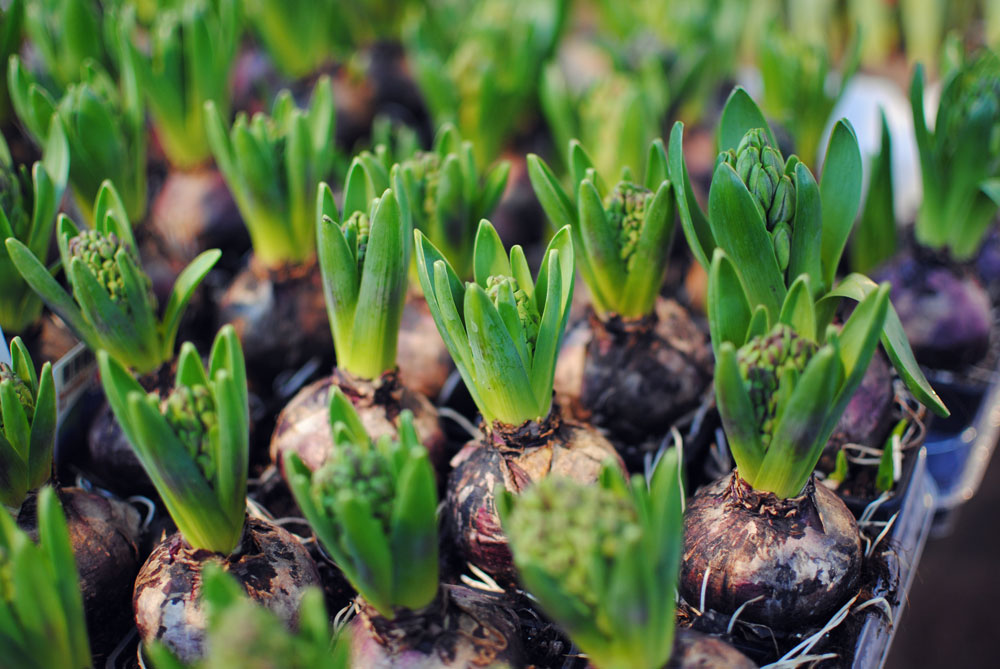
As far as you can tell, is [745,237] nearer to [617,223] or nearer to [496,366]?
[617,223]

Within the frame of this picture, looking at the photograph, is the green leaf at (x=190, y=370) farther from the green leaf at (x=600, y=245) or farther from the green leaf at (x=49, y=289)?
the green leaf at (x=600, y=245)

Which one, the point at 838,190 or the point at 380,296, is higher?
the point at 838,190

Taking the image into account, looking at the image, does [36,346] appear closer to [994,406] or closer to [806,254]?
[806,254]

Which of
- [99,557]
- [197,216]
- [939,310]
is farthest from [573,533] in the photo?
[197,216]

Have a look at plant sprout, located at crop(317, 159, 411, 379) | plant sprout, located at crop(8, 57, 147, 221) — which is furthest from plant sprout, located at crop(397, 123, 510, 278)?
plant sprout, located at crop(8, 57, 147, 221)

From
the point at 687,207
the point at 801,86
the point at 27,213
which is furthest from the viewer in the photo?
the point at 801,86

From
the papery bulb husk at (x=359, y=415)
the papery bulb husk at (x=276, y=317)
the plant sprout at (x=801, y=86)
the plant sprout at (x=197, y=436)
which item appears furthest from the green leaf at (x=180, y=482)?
the plant sprout at (x=801, y=86)

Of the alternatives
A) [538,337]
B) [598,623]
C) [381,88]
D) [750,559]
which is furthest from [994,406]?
[381,88]
